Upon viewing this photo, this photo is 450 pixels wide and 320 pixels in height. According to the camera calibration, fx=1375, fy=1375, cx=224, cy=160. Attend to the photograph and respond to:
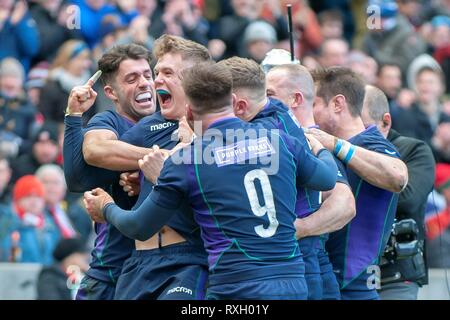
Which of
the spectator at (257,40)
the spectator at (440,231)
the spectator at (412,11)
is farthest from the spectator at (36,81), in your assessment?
the spectator at (412,11)

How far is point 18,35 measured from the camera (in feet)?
49.1

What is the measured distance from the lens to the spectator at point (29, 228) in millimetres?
12797

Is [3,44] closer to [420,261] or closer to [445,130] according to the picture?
[445,130]

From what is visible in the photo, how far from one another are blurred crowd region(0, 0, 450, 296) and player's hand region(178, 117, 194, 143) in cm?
499

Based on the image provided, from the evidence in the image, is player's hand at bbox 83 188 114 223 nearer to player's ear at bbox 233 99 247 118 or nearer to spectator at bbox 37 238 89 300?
player's ear at bbox 233 99 247 118

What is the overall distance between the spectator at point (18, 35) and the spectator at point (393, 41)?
13.3ft

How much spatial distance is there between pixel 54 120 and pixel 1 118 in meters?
0.55

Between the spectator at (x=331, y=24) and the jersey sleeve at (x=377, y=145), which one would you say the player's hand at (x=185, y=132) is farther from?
the spectator at (x=331, y=24)

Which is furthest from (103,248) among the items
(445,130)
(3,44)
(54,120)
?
(445,130)

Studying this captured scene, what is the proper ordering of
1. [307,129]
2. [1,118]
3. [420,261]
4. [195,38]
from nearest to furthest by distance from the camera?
[307,129] → [420,261] → [1,118] → [195,38]

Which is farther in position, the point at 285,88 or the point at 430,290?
the point at 430,290

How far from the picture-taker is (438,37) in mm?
17156

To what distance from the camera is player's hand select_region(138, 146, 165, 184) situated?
777cm

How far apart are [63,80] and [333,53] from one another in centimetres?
344
